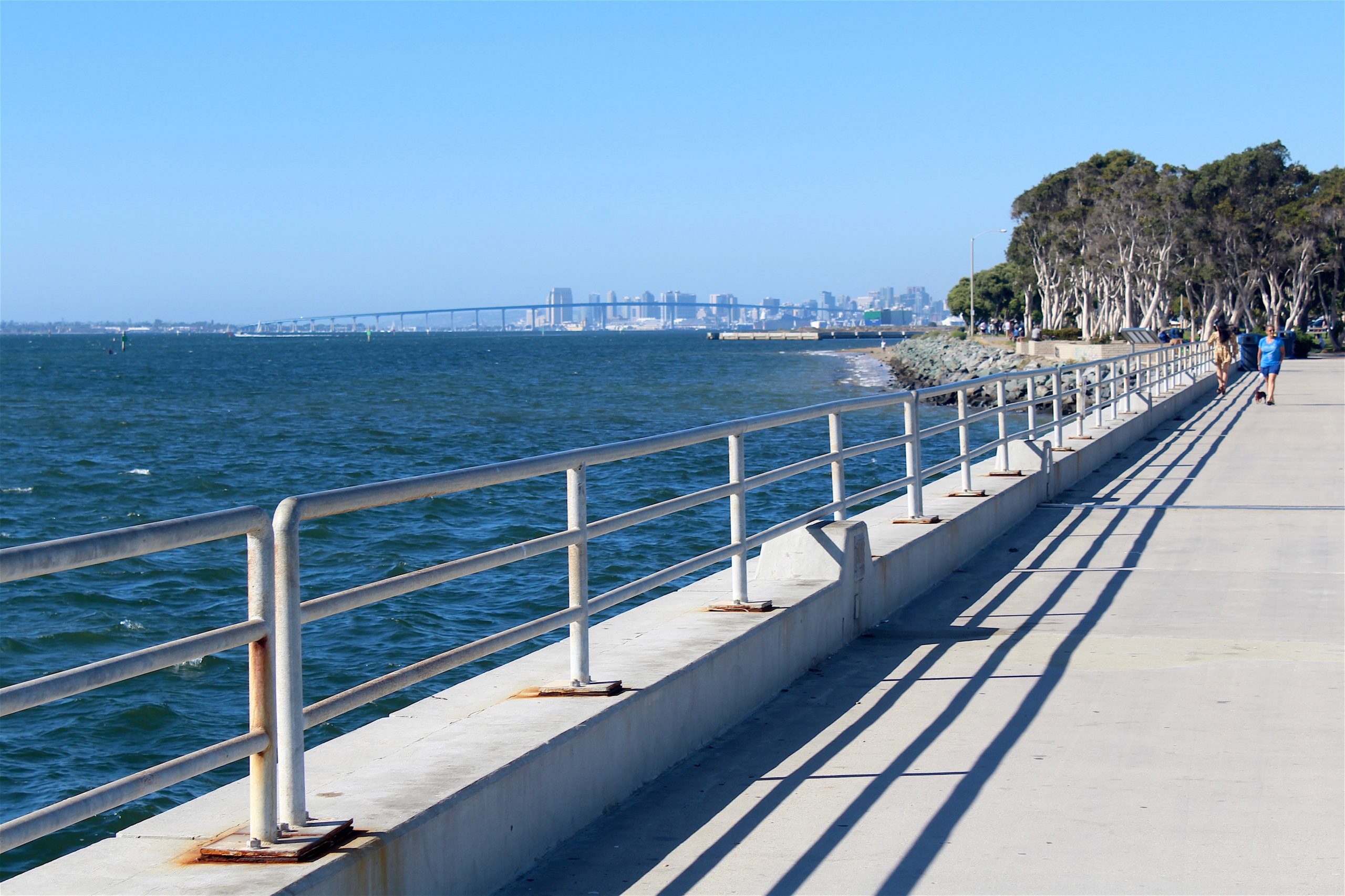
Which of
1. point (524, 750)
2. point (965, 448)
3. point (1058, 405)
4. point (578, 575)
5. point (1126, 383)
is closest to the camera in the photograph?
point (524, 750)

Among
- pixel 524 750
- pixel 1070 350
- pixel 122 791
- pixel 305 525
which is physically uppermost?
pixel 1070 350

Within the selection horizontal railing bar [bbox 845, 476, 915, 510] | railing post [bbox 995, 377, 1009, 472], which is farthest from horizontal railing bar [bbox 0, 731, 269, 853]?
railing post [bbox 995, 377, 1009, 472]

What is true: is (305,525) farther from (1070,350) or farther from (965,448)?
(1070,350)

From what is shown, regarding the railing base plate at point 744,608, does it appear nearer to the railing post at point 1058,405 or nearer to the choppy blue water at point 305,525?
the choppy blue water at point 305,525

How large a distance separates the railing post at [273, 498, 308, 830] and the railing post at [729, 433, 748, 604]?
2972 mm

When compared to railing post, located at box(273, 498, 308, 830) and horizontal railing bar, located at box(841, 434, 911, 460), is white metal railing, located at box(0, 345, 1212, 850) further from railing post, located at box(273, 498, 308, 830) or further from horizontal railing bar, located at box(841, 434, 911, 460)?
horizontal railing bar, located at box(841, 434, 911, 460)

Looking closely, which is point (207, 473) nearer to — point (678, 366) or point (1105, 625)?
point (1105, 625)

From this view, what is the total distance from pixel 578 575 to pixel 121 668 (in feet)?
6.83

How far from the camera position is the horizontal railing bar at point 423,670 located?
3789 mm

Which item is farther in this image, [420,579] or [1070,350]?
[1070,350]

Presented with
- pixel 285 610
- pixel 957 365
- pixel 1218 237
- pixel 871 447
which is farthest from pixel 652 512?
pixel 957 365

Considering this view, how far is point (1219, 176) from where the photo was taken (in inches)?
2972

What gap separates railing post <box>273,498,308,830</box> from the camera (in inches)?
141

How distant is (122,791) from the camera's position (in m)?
3.16
